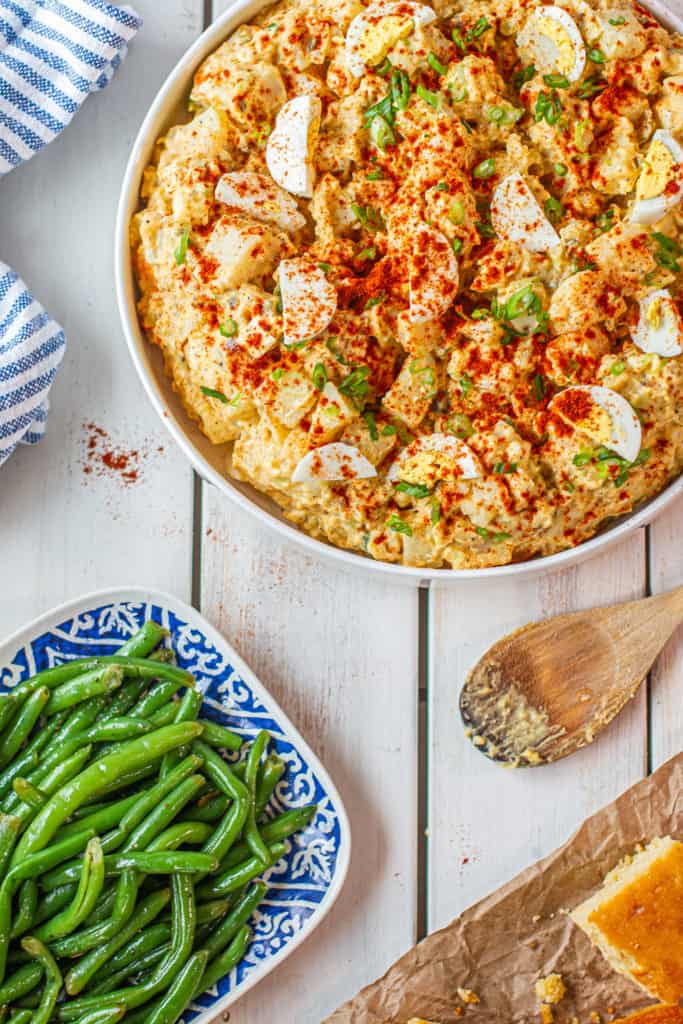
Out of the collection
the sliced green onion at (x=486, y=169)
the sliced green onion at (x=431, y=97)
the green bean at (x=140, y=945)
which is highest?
the sliced green onion at (x=431, y=97)

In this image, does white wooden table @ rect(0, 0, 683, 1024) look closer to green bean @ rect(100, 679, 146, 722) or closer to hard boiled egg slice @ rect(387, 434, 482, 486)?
green bean @ rect(100, 679, 146, 722)

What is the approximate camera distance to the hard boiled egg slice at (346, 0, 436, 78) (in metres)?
2.44

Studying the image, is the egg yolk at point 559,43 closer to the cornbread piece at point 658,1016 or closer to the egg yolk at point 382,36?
the egg yolk at point 382,36

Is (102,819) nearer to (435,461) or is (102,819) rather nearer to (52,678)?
(52,678)

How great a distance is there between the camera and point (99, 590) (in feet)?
9.45

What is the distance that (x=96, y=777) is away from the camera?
8.98 ft

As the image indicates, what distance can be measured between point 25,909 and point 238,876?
51cm

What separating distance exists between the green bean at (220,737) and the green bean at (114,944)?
0.37 metres

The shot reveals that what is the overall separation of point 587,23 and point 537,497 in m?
1.02

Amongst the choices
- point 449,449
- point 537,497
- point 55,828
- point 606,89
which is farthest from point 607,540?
point 55,828

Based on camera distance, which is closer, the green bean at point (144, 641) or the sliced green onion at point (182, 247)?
the sliced green onion at point (182, 247)

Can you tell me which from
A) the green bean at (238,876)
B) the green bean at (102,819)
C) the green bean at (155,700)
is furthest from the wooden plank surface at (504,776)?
the green bean at (102,819)

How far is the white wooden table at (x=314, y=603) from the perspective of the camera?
2963mm

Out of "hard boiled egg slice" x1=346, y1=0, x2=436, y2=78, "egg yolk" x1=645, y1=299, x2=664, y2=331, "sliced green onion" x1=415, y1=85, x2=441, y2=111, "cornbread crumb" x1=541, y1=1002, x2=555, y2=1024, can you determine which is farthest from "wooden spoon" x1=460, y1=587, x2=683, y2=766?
"hard boiled egg slice" x1=346, y1=0, x2=436, y2=78
